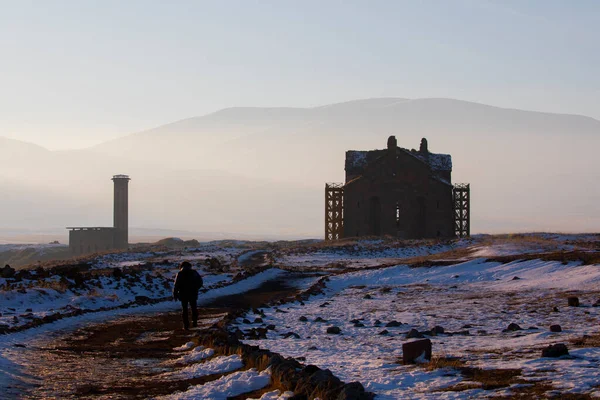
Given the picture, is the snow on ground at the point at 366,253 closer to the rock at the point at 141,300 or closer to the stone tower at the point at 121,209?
the rock at the point at 141,300

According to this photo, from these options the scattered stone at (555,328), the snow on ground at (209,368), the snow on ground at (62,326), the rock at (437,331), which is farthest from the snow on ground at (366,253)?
the snow on ground at (209,368)

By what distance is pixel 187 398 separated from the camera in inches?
395

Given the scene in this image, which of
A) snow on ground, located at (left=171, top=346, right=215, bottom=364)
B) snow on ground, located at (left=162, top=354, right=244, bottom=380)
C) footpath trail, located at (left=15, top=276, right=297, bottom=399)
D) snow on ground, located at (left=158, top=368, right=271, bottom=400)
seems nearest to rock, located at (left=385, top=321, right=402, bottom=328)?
footpath trail, located at (left=15, top=276, right=297, bottom=399)

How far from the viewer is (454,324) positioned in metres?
16.6

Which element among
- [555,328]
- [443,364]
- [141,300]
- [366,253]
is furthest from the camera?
[366,253]

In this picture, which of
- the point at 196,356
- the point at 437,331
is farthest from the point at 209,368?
the point at 437,331

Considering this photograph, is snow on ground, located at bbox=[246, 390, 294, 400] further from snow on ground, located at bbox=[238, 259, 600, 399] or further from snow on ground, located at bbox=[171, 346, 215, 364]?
snow on ground, located at bbox=[171, 346, 215, 364]

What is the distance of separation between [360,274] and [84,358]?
21.9 metres

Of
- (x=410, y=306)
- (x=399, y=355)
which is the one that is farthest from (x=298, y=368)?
(x=410, y=306)

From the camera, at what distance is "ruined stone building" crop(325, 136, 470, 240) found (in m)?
71.6

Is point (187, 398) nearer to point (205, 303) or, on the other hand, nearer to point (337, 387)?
point (337, 387)

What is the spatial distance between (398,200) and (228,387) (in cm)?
6241

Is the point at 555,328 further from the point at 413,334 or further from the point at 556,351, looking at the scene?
the point at 556,351

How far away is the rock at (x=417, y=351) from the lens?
11.3m
